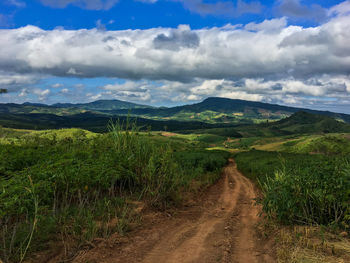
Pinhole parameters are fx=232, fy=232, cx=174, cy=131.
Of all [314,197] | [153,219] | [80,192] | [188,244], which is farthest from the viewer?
[153,219]

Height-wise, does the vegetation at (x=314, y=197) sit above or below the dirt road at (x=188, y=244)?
above

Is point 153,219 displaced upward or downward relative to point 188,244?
downward

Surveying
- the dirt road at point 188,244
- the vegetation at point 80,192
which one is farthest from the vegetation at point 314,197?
the vegetation at point 80,192

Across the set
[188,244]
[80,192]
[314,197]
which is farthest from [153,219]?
[314,197]

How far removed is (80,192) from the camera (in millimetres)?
7719

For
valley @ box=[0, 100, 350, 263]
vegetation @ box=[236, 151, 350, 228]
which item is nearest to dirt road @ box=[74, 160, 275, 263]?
valley @ box=[0, 100, 350, 263]

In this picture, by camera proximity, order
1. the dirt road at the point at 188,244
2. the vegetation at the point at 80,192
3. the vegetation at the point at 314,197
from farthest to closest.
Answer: the vegetation at the point at 314,197 → the dirt road at the point at 188,244 → the vegetation at the point at 80,192

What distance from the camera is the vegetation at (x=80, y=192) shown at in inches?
199

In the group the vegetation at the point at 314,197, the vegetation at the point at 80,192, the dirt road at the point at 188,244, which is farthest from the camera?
the vegetation at the point at 314,197

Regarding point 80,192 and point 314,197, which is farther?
point 80,192

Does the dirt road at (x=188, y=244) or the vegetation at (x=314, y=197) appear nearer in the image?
the dirt road at (x=188, y=244)

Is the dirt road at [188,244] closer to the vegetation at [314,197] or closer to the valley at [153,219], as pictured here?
the valley at [153,219]

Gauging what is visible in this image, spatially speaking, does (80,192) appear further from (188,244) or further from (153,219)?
(188,244)

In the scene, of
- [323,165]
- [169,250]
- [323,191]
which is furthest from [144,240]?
[323,165]
